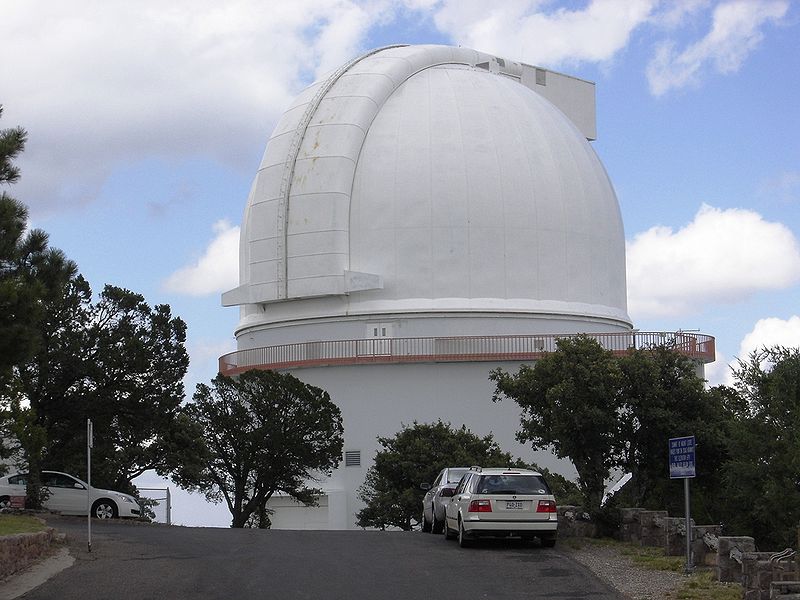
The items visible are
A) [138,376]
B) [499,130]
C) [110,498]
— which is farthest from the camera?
[499,130]

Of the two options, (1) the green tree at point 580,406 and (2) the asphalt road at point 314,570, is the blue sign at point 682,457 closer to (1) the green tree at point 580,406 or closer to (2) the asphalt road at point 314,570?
(2) the asphalt road at point 314,570

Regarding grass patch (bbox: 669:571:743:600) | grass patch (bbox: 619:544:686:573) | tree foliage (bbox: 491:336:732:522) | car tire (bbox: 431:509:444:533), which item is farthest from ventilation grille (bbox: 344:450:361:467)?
grass patch (bbox: 669:571:743:600)

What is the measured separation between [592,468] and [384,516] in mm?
9452

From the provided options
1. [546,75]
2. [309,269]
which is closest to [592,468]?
[309,269]

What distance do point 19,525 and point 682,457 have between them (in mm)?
10280

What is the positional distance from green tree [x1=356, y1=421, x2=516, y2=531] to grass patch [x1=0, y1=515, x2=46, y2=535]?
10.4 m

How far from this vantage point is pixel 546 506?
18.2 meters

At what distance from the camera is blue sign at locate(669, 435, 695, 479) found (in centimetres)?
1564

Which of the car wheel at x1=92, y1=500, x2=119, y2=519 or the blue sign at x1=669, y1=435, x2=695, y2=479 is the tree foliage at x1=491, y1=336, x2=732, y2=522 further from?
the car wheel at x1=92, y1=500, x2=119, y2=519

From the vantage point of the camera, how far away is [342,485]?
38719 mm

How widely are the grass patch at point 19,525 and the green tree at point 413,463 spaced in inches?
411

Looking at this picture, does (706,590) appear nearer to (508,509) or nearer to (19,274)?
(508,509)

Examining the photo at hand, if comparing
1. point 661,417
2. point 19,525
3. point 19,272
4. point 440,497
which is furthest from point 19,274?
point 661,417

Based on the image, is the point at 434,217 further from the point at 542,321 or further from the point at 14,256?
the point at 14,256
